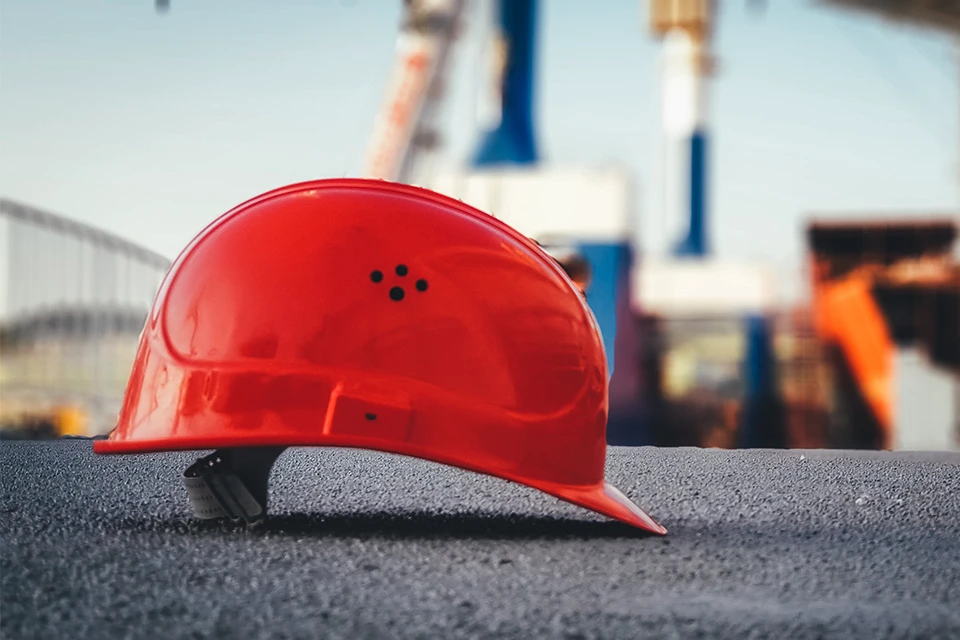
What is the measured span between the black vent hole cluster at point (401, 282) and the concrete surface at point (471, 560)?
0.36 m

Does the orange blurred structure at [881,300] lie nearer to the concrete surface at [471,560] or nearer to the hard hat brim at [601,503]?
the concrete surface at [471,560]

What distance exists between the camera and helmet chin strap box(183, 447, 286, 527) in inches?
67.7

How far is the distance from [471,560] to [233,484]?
0.47m

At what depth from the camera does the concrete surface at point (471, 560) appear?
1.08 meters

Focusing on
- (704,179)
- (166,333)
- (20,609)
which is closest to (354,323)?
(166,333)

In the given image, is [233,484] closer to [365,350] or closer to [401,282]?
[365,350]

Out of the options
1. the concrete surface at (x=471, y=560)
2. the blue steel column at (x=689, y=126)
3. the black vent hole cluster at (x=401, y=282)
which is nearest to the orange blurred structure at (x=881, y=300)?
the blue steel column at (x=689, y=126)

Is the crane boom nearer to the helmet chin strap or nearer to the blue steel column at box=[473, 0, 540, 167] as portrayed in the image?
the blue steel column at box=[473, 0, 540, 167]

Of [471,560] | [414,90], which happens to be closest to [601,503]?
[471,560]

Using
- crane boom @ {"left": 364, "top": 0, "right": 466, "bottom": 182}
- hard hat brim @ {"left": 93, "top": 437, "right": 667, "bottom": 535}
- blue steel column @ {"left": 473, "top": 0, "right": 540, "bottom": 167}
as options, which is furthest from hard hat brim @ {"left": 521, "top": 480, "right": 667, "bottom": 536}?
crane boom @ {"left": 364, "top": 0, "right": 466, "bottom": 182}

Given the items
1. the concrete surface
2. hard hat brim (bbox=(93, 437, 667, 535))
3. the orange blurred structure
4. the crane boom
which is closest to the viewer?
the concrete surface

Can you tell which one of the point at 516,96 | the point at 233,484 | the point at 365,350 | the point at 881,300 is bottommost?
the point at 881,300

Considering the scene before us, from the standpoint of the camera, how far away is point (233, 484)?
1.73 m

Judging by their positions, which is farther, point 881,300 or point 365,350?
point 881,300
